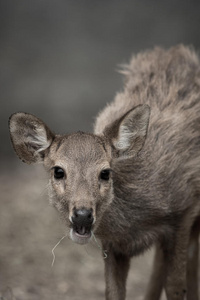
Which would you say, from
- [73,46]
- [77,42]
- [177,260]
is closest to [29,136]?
[177,260]

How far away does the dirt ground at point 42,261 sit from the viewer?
10469 mm

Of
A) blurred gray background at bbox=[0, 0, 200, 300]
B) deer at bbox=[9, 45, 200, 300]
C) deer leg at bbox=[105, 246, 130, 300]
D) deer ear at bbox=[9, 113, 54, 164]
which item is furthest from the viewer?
blurred gray background at bbox=[0, 0, 200, 300]

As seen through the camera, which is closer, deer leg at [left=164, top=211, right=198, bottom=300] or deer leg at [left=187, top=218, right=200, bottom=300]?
deer leg at [left=164, top=211, right=198, bottom=300]

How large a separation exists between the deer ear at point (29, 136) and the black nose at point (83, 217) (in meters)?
1.17

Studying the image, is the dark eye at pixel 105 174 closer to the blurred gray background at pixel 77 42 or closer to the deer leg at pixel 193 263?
the deer leg at pixel 193 263

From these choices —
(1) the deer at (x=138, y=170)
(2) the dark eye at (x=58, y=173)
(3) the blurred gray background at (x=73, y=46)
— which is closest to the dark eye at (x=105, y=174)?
(1) the deer at (x=138, y=170)

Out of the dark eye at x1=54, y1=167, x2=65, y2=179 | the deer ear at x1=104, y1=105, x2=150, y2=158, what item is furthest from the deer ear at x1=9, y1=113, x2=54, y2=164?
the deer ear at x1=104, y1=105, x2=150, y2=158

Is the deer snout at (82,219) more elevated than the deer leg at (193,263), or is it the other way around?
the deer snout at (82,219)

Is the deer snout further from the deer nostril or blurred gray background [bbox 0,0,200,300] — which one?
blurred gray background [bbox 0,0,200,300]

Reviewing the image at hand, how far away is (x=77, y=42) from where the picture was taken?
1773 centimetres

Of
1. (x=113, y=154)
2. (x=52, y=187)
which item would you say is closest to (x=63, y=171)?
(x=52, y=187)

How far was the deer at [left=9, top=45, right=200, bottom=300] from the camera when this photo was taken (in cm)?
714

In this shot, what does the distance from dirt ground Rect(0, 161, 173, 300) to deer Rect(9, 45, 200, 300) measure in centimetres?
145

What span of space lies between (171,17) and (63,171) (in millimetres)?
11055
